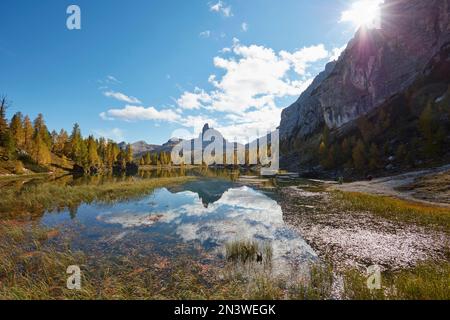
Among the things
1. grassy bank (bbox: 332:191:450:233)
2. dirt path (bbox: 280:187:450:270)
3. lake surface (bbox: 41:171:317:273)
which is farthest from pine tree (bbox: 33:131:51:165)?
grassy bank (bbox: 332:191:450:233)

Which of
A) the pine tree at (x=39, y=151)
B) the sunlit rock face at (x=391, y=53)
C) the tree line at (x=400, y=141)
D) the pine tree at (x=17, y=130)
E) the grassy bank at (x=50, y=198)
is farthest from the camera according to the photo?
the sunlit rock face at (x=391, y=53)

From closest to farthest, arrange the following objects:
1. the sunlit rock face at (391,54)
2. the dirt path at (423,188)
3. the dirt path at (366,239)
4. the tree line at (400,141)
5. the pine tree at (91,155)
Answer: the dirt path at (366,239)
the dirt path at (423,188)
the tree line at (400,141)
the sunlit rock face at (391,54)
the pine tree at (91,155)

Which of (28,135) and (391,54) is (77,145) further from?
(391,54)

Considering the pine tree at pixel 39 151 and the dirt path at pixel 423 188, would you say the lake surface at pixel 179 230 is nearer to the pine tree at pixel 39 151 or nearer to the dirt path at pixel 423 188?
the dirt path at pixel 423 188

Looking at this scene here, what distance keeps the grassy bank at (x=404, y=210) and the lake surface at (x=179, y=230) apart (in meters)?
12.0

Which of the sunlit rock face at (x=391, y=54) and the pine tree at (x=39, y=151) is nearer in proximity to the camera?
the pine tree at (x=39, y=151)

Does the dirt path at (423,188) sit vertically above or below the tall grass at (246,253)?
above

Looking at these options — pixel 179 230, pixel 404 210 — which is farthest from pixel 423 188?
pixel 179 230

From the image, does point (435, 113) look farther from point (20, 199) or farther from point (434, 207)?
point (20, 199)

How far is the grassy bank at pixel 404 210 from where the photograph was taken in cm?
2245

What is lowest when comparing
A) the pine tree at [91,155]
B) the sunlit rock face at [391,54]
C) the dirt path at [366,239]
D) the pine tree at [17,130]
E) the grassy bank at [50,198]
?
the dirt path at [366,239]

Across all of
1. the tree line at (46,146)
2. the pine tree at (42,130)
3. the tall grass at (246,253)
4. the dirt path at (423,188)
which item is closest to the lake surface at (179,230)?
the tall grass at (246,253)

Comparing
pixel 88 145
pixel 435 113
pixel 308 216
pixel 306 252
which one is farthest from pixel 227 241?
pixel 88 145

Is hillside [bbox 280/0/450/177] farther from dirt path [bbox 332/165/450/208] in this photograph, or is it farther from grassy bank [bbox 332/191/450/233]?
grassy bank [bbox 332/191/450/233]
